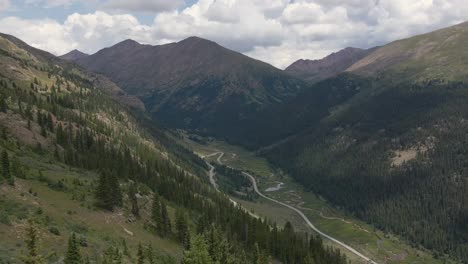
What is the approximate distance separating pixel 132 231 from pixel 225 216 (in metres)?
66.4

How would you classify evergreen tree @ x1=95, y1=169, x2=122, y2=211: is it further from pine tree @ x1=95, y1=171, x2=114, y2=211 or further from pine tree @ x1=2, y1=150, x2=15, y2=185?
pine tree @ x1=2, y1=150, x2=15, y2=185

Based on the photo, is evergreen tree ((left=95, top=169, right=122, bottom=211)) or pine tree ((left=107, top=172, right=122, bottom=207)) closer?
evergreen tree ((left=95, top=169, right=122, bottom=211))

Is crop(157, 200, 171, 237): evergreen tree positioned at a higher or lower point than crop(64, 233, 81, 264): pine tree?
lower

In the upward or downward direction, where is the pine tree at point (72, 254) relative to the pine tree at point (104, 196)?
upward

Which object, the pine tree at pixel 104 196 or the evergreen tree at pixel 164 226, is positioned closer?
the pine tree at pixel 104 196

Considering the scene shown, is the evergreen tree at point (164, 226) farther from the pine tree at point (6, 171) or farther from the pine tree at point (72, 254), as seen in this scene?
the pine tree at point (72, 254)

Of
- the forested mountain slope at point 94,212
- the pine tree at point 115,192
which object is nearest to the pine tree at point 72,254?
the forested mountain slope at point 94,212

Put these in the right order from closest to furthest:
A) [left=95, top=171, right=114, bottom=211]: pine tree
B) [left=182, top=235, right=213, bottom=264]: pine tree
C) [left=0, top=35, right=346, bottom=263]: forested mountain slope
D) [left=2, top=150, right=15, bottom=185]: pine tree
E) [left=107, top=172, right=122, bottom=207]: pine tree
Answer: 1. [left=0, top=35, right=346, bottom=263]: forested mountain slope
2. [left=182, top=235, right=213, bottom=264]: pine tree
3. [left=2, top=150, right=15, bottom=185]: pine tree
4. [left=95, top=171, right=114, bottom=211]: pine tree
5. [left=107, top=172, right=122, bottom=207]: pine tree

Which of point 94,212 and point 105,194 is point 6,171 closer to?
point 94,212

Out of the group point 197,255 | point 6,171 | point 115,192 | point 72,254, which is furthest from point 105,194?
point 72,254

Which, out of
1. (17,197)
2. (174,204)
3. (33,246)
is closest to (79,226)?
(17,197)

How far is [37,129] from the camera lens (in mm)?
153375

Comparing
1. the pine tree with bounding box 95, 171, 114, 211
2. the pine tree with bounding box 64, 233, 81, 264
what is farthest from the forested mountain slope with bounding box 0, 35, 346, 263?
the pine tree with bounding box 95, 171, 114, 211

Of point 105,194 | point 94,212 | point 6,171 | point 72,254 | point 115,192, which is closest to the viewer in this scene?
point 72,254
